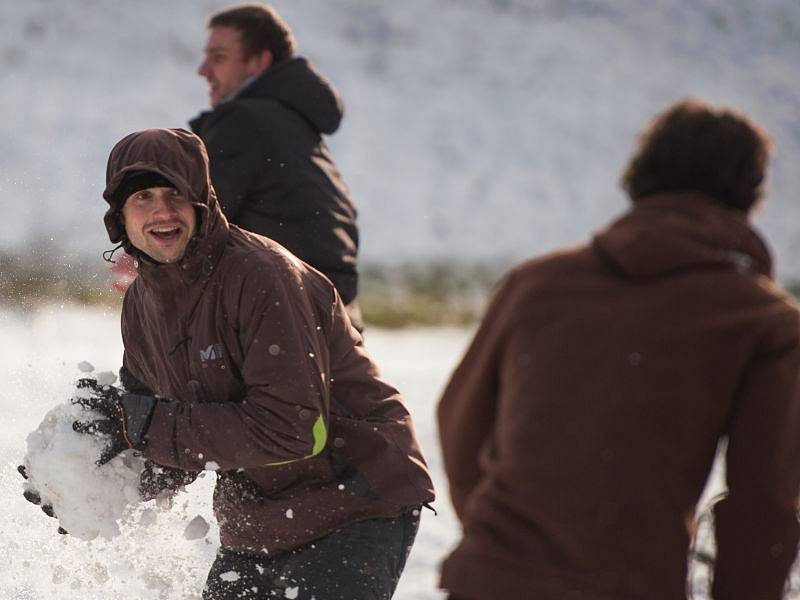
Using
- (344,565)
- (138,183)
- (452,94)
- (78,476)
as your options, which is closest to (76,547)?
(78,476)

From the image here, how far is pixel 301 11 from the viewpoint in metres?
26.6

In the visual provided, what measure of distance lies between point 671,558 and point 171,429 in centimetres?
119

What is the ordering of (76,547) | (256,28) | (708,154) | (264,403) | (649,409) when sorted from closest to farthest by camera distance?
(649,409)
(708,154)
(264,403)
(76,547)
(256,28)

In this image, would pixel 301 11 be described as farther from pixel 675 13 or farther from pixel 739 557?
pixel 739 557

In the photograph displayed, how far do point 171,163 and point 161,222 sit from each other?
142 mm

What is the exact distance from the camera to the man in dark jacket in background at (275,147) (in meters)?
4.19

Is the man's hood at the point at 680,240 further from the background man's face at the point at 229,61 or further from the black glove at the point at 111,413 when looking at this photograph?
the background man's face at the point at 229,61

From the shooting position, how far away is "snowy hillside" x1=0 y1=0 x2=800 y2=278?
2161 cm

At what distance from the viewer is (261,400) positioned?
2.65 metres

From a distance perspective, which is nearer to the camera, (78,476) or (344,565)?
(344,565)

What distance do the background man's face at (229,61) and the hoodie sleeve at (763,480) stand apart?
2934 millimetres

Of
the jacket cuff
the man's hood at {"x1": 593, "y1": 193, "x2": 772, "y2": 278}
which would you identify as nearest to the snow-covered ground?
the jacket cuff

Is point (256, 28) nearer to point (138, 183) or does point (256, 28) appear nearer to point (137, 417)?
point (138, 183)

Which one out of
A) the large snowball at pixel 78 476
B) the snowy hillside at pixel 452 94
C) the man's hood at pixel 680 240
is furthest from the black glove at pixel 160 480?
the snowy hillside at pixel 452 94
